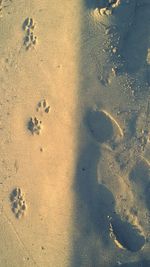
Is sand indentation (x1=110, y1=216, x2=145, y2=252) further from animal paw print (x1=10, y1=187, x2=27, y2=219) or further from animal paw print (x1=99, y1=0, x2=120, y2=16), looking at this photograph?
animal paw print (x1=99, y1=0, x2=120, y2=16)

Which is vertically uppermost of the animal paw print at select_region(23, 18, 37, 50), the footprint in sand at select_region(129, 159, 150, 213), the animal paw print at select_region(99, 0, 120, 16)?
the animal paw print at select_region(99, 0, 120, 16)

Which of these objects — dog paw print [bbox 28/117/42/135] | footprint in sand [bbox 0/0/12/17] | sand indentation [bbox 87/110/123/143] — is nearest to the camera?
sand indentation [bbox 87/110/123/143]

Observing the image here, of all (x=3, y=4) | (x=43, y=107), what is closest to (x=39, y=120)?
(x=43, y=107)

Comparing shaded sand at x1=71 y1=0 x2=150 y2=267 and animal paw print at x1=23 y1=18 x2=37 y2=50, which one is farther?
animal paw print at x1=23 y1=18 x2=37 y2=50

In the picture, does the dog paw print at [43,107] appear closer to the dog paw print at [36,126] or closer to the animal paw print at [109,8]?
the dog paw print at [36,126]

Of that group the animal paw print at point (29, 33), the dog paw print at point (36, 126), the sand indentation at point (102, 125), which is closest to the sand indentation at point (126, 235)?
the sand indentation at point (102, 125)

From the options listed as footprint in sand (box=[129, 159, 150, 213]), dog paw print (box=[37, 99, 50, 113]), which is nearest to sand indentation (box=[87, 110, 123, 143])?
footprint in sand (box=[129, 159, 150, 213])

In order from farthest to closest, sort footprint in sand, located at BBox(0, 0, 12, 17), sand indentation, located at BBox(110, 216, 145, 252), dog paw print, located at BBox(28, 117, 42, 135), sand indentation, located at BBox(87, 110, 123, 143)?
footprint in sand, located at BBox(0, 0, 12, 17), dog paw print, located at BBox(28, 117, 42, 135), sand indentation, located at BBox(87, 110, 123, 143), sand indentation, located at BBox(110, 216, 145, 252)
